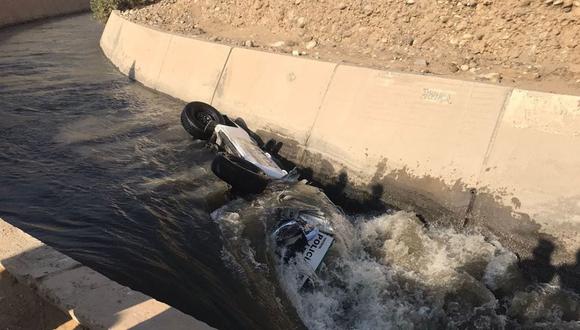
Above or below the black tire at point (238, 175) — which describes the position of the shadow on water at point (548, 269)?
above

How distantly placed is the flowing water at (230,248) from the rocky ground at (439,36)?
284 centimetres

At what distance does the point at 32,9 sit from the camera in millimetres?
30625

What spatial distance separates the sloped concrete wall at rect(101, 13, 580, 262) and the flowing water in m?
0.48

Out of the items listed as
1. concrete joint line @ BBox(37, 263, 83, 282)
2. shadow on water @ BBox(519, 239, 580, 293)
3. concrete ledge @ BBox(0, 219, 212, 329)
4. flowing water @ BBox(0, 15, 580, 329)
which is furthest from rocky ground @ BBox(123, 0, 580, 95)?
concrete joint line @ BBox(37, 263, 83, 282)

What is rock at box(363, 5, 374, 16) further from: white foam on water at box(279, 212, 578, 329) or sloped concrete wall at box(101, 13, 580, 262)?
white foam on water at box(279, 212, 578, 329)

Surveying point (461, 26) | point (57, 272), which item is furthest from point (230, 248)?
point (461, 26)

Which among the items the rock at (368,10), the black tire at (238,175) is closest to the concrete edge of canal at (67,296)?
the black tire at (238,175)

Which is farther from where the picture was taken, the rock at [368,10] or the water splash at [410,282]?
the rock at [368,10]

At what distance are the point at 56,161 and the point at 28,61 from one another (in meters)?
10.4

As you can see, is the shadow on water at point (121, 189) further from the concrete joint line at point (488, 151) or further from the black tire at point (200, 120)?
the concrete joint line at point (488, 151)

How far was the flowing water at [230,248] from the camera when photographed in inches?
218

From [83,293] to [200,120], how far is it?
238 inches

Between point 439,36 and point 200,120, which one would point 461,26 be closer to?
point 439,36

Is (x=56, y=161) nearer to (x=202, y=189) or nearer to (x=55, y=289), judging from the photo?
(x=202, y=189)
